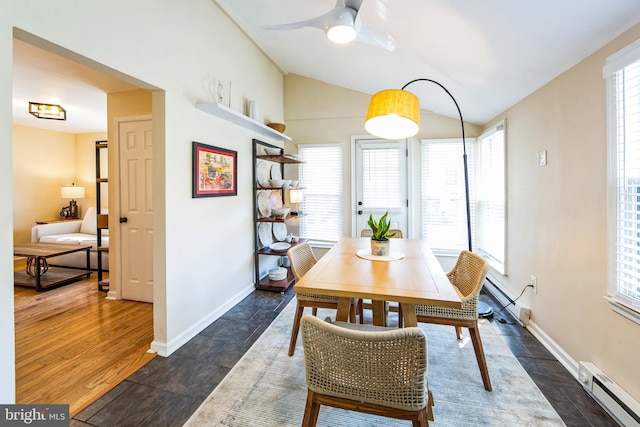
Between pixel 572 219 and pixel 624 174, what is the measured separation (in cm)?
48

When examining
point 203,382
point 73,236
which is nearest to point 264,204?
point 203,382

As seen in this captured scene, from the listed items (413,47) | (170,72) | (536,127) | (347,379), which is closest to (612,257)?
(536,127)

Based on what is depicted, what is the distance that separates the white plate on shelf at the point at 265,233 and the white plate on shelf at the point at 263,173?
1.82ft

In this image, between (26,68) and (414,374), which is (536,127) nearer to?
(414,374)

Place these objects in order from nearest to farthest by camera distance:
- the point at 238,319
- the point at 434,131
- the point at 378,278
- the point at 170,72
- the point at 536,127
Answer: the point at 378,278, the point at 170,72, the point at 536,127, the point at 238,319, the point at 434,131

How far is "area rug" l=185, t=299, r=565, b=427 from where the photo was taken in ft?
5.05

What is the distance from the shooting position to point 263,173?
12.5ft

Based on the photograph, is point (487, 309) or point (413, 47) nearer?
point (413, 47)

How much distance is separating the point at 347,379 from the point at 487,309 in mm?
2447

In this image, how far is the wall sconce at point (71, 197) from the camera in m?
5.78

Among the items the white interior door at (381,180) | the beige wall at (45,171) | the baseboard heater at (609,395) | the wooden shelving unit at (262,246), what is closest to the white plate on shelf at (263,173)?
the wooden shelving unit at (262,246)

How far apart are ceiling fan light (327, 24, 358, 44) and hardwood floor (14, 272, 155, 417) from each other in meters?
2.70

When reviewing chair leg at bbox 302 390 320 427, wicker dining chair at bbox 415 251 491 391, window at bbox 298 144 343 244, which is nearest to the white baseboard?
chair leg at bbox 302 390 320 427

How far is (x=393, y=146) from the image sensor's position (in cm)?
414
